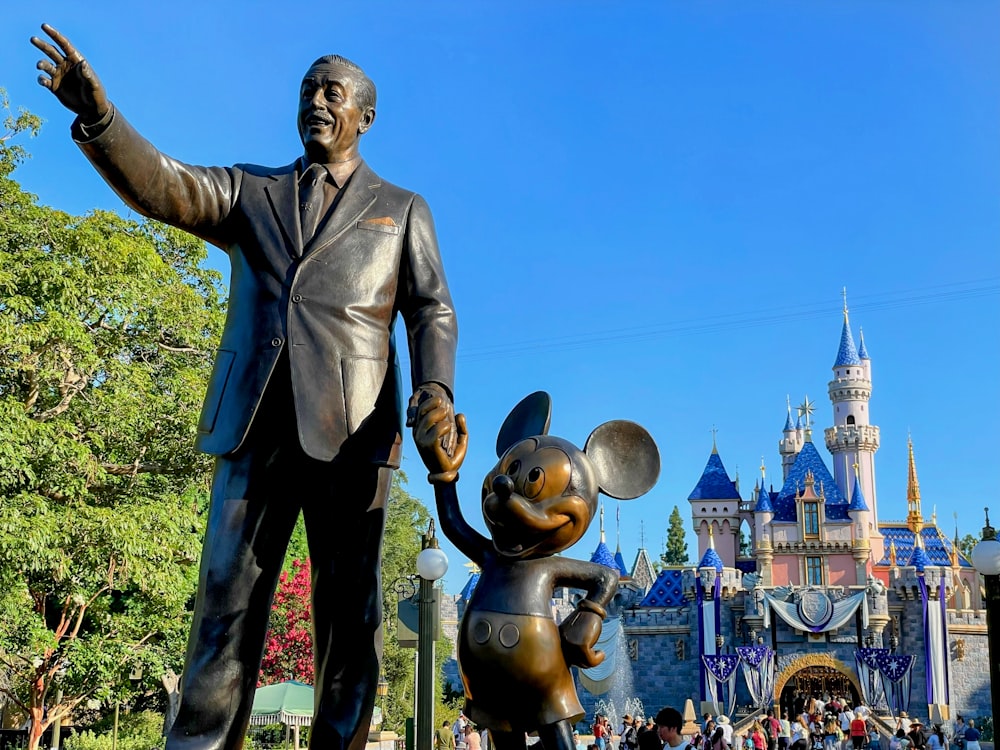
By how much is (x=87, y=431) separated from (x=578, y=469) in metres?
12.2

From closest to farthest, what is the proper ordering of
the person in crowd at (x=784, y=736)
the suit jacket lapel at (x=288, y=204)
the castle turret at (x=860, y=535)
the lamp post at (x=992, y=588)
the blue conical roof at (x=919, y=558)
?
the suit jacket lapel at (x=288, y=204) → the lamp post at (x=992, y=588) → the person in crowd at (x=784, y=736) → the blue conical roof at (x=919, y=558) → the castle turret at (x=860, y=535)

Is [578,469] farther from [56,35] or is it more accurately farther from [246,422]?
[56,35]

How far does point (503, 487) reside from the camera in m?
3.75

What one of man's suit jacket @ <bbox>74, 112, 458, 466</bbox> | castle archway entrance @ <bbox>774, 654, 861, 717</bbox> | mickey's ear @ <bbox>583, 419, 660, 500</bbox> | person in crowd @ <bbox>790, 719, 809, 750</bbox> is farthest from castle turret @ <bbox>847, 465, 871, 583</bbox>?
man's suit jacket @ <bbox>74, 112, 458, 466</bbox>

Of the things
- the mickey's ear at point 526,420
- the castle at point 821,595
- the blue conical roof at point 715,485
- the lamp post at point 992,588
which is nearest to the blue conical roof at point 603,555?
the castle at point 821,595

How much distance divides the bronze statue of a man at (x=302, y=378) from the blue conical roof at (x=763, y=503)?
45.6 metres

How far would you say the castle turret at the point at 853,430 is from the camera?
48.8 meters

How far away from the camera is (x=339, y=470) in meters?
3.16

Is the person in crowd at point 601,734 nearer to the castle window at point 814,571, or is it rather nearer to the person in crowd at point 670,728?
the person in crowd at point 670,728

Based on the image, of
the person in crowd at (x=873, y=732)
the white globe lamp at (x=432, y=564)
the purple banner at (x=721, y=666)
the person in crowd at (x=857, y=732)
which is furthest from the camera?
the purple banner at (x=721, y=666)

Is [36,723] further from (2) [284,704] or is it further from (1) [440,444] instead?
(1) [440,444]

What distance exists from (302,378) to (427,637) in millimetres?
5860

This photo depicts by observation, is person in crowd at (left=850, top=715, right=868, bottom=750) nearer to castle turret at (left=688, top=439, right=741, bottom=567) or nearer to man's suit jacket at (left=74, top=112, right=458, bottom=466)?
man's suit jacket at (left=74, top=112, right=458, bottom=466)

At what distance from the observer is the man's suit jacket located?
308 cm
